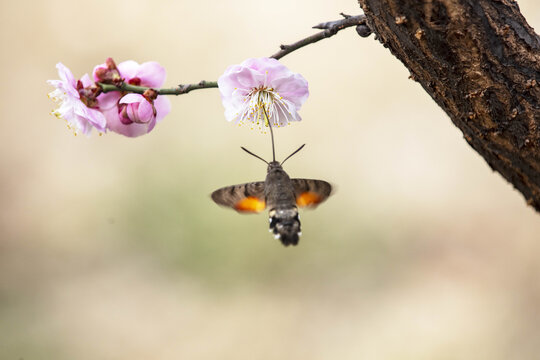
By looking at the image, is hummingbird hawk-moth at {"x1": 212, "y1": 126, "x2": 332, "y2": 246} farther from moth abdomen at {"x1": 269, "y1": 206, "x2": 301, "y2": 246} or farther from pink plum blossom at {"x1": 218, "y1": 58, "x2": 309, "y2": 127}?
pink plum blossom at {"x1": 218, "y1": 58, "x2": 309, "y2": 127}

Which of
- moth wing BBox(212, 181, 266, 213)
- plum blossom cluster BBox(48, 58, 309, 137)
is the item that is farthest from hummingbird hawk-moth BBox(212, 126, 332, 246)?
plum blossom cluster BBox(48, 58, 309, 137)

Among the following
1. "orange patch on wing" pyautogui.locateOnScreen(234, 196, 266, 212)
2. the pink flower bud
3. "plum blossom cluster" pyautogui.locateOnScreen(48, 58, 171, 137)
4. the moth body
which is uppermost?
"plum blossom cluster" pyautogui.locateOnScreen(48, 58, 171, 137)

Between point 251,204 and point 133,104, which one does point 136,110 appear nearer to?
point 133,104

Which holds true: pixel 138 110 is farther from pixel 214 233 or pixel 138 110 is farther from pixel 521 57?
pixel 214 233

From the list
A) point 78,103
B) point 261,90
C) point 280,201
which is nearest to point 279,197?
point 280,201

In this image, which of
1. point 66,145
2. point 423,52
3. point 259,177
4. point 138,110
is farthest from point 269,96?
point 66,145

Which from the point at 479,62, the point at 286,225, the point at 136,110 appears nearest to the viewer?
the point at 479,62
